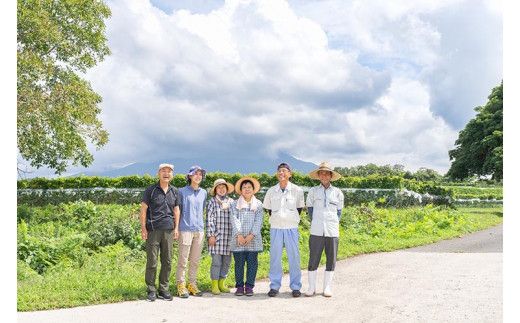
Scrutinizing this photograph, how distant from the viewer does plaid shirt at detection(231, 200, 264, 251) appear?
884cm

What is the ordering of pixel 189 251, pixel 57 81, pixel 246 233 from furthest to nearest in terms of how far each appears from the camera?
pixel 57 81, pixel 189 251, pixel 246 233

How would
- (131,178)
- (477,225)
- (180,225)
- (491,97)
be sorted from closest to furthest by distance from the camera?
(180,225) → (477,225) → (131,178) → (491,97)

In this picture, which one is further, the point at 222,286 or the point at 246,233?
the point at 222,286

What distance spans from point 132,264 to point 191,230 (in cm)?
304

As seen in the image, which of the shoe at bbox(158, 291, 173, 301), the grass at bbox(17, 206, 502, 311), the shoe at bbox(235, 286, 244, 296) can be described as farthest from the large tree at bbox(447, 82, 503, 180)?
the shoe at bbox(158, 291, 173, 301)

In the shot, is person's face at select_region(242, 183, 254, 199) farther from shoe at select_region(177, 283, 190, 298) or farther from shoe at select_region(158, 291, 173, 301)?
shoe at select_region(158, 291, 173, 301)

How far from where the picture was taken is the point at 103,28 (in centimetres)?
2506

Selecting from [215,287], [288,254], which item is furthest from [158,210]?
[288,254]

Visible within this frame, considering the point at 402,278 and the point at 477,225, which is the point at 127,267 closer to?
the point at 402,278

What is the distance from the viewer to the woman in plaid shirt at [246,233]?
8.79m

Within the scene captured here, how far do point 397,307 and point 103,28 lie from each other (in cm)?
2031

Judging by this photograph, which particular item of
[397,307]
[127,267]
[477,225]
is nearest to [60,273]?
[127,267]

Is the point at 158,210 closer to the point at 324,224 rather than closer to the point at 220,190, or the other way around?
the point at 220,190

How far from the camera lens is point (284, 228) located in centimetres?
884
